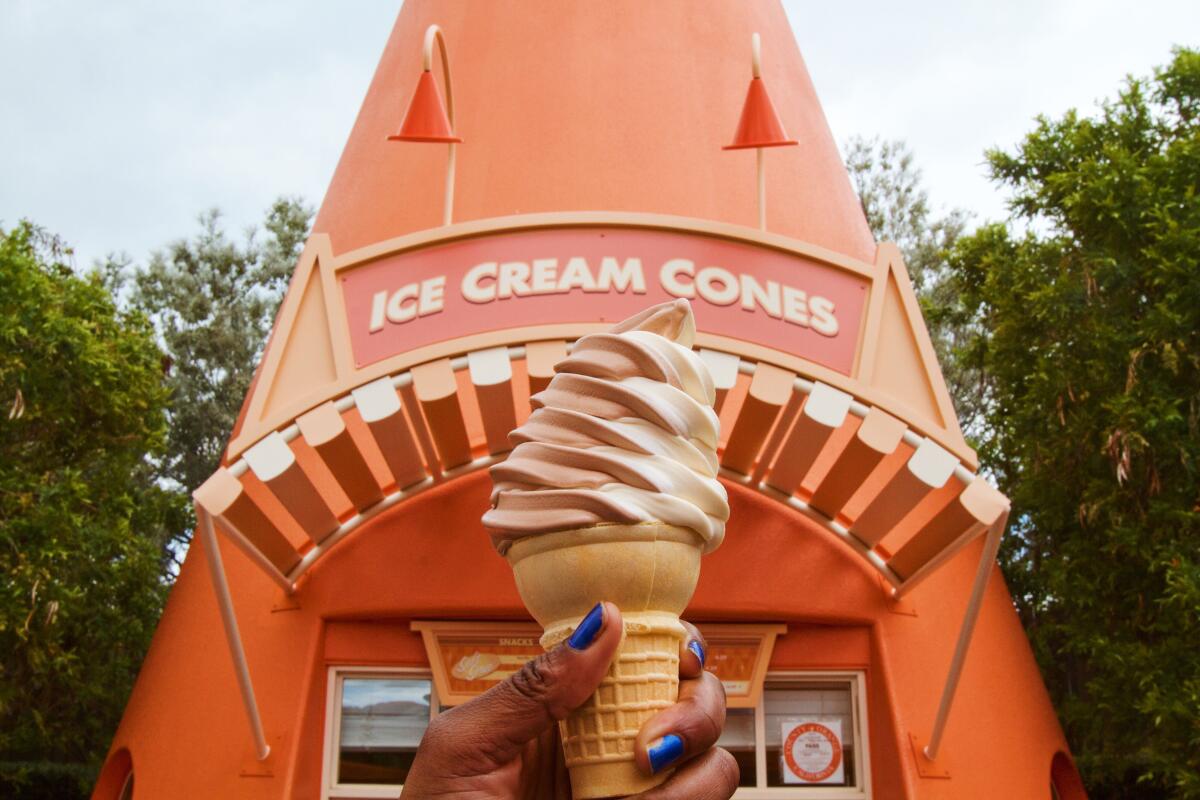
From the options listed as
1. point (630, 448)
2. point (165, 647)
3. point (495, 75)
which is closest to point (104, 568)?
point (165, 647)

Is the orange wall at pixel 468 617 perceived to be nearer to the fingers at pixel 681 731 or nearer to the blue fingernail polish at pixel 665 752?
the fingers at pixel 681 731

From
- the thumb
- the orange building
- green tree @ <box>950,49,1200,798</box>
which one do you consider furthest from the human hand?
green tree @ <box>950,49,1200,798</box>

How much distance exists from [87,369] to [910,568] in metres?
6.72

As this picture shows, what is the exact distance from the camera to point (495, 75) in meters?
8.92

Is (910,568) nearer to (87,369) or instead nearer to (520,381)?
(520,381)

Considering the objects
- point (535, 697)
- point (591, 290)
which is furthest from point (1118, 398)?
point (535, 697)

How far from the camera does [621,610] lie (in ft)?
8.48

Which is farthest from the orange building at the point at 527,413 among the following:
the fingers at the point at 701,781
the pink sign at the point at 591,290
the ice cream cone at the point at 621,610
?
the fingers at the point at 701,781

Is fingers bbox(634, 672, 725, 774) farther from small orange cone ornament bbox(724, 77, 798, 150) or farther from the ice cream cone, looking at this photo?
small orange cone ornament bbox(724, 77, 798, 150)

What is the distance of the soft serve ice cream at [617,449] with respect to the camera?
2568 mm

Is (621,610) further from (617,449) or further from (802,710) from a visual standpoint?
(802,710)

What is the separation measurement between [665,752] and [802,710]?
5.49 m

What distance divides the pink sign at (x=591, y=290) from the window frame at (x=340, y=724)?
7.46ft

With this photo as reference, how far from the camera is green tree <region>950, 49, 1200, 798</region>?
7.93 meters
